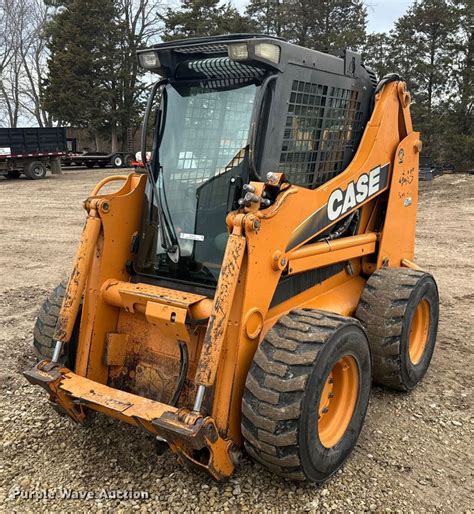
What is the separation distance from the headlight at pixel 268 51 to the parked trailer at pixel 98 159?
24564 millimetres

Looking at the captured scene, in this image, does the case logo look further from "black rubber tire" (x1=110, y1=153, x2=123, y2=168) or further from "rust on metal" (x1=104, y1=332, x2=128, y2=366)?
"black rubber tire" (x1=110, y1=153, x2=123, y2=168)

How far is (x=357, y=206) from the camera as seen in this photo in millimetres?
3914

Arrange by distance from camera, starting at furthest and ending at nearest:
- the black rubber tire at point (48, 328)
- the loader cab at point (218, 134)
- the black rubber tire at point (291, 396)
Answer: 1. the black rubber tire at point (48, 328)
2. the loader cab at point (218, 134)
3. the black rubber tire at point (291, 396)

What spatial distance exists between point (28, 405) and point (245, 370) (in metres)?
1.94

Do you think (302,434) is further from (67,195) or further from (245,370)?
(67,195)

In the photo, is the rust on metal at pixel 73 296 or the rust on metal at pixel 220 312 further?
the rust on metal at pixel 73 296

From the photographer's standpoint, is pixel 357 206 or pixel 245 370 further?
pixel 357 206

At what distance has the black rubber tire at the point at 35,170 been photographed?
22516 millimetres

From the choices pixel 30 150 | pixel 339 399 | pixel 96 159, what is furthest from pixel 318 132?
pixel 96 159

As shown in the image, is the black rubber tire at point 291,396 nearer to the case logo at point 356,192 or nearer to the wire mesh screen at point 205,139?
the case logo at point 356,192

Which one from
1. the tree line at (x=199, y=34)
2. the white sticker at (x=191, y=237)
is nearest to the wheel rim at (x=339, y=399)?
the white sticker at (x=191, y=237)

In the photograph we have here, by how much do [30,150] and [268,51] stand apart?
21.1 m

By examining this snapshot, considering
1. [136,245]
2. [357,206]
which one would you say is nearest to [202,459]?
[136,245]

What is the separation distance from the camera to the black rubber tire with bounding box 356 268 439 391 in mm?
3912
